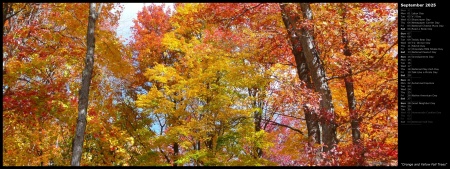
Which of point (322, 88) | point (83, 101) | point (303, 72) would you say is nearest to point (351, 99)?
point (303, 72)

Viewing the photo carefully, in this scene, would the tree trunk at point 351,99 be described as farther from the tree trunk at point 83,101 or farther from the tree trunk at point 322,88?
the tree trunk at point 83,101

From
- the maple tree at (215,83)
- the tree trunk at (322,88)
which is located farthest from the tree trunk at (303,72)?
the tree trunk at (322,88)

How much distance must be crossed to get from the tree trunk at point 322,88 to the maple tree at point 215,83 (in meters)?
0.03

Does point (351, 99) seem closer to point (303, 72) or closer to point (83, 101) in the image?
point (303, 72)

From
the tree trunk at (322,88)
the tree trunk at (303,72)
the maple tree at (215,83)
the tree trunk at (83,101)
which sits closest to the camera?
the tree trunk at (322,88)

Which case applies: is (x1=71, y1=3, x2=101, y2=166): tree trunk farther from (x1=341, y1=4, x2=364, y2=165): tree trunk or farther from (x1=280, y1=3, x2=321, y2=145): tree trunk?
(x1=341, y1=4, x2=364, y2=165): tree trunk

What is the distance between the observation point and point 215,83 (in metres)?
13.3

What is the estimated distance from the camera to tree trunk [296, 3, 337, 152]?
7.88m

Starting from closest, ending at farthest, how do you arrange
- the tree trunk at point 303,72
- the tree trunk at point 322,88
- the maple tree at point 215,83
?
1. the tree trunk at point 322,88
2. the maple tree at point 215,83
3. the tree trunk at point 303,72

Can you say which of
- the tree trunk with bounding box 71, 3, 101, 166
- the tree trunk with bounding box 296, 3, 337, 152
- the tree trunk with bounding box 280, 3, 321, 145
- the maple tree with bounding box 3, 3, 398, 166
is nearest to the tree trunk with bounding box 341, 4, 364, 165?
the maple tree with bounding box 3, 3, 398, 166

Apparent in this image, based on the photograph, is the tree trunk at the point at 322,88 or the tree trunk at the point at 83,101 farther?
the tree trunk at the point at 83,101

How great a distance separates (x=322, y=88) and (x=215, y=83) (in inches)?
225

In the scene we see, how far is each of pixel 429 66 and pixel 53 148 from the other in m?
14.4

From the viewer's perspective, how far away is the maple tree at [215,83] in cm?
820
